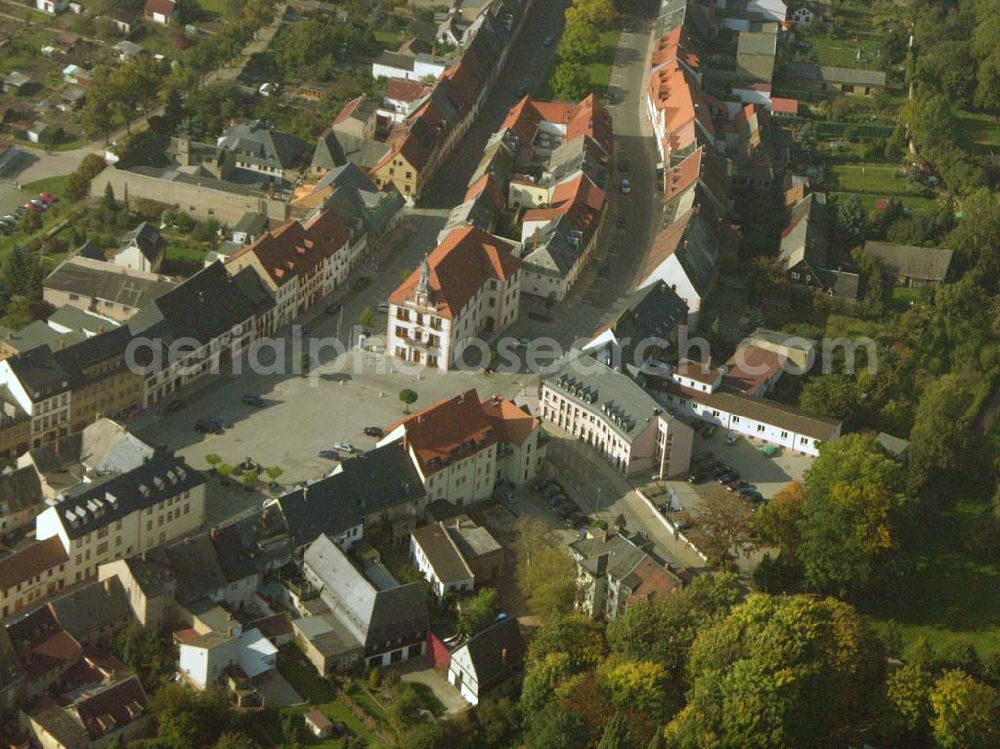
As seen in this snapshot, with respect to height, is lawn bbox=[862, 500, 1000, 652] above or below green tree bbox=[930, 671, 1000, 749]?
below

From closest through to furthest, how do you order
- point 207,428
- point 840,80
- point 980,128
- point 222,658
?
point 222,658 → point 207,428 → point 980,128 → point 840,80

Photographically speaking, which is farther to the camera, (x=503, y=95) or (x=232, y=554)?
(x=503, y=95)

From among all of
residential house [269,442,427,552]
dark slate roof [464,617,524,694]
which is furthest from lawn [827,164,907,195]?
dark slate roof [464,617,524,694]

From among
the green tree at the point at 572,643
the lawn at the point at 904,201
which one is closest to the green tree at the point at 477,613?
the green tree at the point at 572,643

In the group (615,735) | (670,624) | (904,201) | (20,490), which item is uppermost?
(904,201)

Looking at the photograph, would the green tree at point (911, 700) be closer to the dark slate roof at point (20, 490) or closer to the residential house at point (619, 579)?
the residential house at point (619, 579)

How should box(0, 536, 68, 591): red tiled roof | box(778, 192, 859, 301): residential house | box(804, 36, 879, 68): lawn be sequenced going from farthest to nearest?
box(804, 36, 879, 68): lawn
box(778, 192, 859, 301): residential house
box(0, 536, 68, 591): red tiled roof

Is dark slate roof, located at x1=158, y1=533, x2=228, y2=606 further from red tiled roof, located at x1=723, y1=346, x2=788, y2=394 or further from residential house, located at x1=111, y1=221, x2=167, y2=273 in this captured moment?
red tiled roof, located at x1=723, y1=346, x2=788, y2=394

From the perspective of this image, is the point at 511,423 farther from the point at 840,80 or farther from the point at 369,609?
the point at 840,80

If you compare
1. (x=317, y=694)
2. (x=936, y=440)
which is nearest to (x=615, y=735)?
(x=317, y=694)
